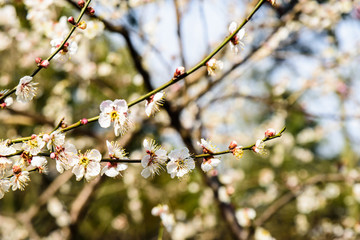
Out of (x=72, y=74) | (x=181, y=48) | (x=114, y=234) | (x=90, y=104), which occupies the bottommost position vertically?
(x=181, y=48)

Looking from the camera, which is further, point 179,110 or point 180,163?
point 179,110

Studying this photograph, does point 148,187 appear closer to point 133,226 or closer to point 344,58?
point 133,226

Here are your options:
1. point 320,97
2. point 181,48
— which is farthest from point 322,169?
point 181,48

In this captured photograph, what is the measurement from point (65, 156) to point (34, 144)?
0.09 metres

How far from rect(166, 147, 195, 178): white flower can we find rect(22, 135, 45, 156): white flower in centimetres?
35

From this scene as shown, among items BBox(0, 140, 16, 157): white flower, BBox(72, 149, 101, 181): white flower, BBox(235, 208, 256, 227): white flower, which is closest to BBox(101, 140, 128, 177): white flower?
BBox(72, 149, 101, 181): white flower

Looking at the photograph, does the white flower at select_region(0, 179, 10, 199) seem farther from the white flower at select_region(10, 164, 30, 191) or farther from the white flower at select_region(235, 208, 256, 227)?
the white flower at select_region(235, 208, 256, 227)

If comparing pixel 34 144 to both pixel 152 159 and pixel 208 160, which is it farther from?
pixel 208 160

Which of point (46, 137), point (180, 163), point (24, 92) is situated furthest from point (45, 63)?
point (180, 163)

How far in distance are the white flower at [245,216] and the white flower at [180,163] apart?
127cm

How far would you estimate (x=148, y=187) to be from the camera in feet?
12.1

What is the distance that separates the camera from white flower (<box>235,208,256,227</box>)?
2.01m

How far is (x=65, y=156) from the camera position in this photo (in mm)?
881

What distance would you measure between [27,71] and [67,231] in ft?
8.75
